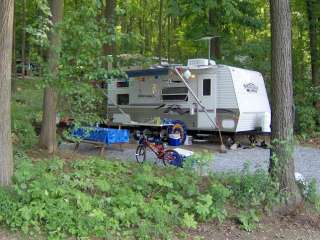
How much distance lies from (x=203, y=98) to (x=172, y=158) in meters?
5.92

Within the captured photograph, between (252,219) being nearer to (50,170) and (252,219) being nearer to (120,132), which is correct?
(50,170)

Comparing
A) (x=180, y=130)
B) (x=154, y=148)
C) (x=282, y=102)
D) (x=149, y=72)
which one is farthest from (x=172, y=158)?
(x=149, y=72)

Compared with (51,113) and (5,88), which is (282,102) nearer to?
(5,88)

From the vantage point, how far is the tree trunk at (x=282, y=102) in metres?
6.89

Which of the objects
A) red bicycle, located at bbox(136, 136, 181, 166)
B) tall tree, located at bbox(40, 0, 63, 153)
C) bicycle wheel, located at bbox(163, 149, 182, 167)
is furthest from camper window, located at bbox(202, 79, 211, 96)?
tall tree, located at bbox(40, 0, 63, 153)

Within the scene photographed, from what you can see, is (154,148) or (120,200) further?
(154,148)

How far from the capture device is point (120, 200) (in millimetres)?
5926

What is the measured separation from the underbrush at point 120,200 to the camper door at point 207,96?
7.99 meters

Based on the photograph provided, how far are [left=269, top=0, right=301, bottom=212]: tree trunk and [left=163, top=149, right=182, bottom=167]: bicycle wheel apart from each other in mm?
3158

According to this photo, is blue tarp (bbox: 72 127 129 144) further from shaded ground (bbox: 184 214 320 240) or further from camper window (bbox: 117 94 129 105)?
shaded ground (bbox: 184 214 320 240)

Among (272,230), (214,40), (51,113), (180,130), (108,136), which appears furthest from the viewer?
(214,40)

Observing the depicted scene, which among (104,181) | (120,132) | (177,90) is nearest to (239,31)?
(177,90)

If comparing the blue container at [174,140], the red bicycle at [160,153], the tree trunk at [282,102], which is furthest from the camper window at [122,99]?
the tree trunk at [282,102]

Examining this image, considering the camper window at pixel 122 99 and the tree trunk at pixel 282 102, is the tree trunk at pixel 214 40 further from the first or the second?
the tree trunk at pixel 282 102
